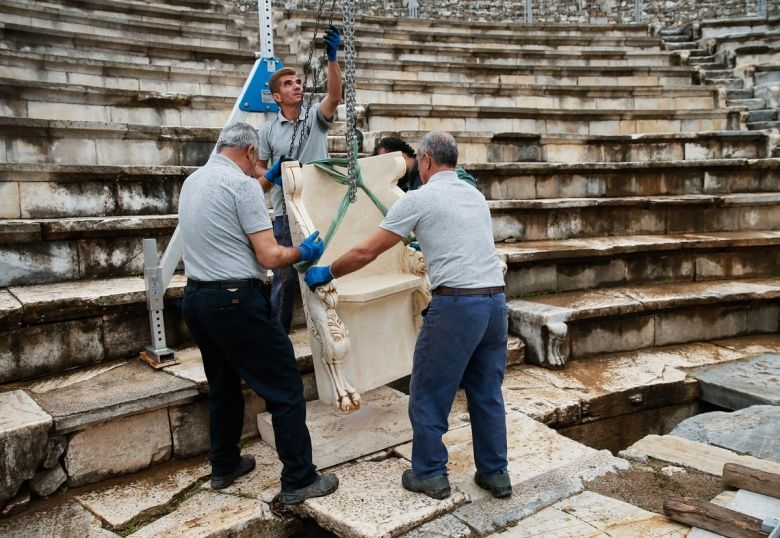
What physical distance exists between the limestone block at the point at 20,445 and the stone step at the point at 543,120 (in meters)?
4.50

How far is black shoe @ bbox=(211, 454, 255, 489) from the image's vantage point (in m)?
2.78

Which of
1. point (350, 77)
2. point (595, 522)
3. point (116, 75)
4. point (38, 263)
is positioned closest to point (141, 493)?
point (38, 263)

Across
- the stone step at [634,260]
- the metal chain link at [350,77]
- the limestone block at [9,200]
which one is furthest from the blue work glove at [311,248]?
the limestone block at [9,200]

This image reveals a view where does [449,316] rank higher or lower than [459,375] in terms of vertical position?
higher

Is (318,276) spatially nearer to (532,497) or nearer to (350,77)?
(350,77)

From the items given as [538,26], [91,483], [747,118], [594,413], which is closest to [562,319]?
[594,413]

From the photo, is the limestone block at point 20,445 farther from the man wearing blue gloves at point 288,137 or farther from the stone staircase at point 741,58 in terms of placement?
the stone staircase at point 741,58

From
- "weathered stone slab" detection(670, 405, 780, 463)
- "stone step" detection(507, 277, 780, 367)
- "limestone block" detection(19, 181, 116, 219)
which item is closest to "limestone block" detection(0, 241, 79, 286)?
"limestone block" detection(19, 181, 116, 219)

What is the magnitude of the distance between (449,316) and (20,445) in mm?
1830

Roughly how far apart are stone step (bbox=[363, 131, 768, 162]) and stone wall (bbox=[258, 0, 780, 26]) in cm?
700

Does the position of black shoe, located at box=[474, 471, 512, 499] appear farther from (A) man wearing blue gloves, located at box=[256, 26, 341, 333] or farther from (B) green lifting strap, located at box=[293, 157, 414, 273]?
(A) man wearing blue gloves, located at box=[256, 26, 341, 333]

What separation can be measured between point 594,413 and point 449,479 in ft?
4.73

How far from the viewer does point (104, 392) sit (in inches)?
117

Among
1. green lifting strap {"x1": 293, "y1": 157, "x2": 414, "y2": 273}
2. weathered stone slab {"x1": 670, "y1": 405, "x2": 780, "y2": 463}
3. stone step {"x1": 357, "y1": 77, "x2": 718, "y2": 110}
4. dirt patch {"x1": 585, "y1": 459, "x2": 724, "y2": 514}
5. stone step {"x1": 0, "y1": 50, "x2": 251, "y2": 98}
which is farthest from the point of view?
stone step {"x1": 357, "y1": 77, "x2": 718, "y2": 110}
